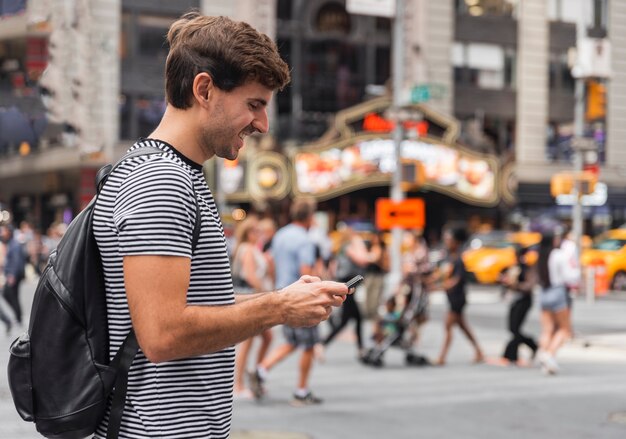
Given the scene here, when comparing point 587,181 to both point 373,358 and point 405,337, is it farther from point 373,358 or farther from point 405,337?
point 373,358

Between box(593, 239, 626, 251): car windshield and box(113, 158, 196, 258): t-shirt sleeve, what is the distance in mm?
29585

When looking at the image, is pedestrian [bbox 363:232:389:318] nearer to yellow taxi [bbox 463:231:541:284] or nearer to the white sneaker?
the white sneaker

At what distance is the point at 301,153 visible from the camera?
1455 inches

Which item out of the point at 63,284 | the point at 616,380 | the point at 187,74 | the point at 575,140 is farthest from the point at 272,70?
the point at 575,140

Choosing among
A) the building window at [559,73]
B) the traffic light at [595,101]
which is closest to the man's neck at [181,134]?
the traffic light at [595,101]

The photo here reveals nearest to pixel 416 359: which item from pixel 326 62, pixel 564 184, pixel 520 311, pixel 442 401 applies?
pixel 520 311

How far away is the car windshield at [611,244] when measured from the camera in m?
30.5

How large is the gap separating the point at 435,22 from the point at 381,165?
1133 centimetres

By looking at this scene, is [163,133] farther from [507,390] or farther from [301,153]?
[301,153]

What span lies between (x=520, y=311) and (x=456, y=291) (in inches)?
34.6

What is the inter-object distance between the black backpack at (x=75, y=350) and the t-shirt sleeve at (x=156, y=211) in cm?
7

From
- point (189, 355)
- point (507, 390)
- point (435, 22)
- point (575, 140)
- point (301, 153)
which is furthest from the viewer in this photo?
point (435, 22)

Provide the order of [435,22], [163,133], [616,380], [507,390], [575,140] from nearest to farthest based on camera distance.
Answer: [163,133] < [507,390] < [616,380] < [575,140] < [435,22]

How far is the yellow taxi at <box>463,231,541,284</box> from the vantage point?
31984mm
